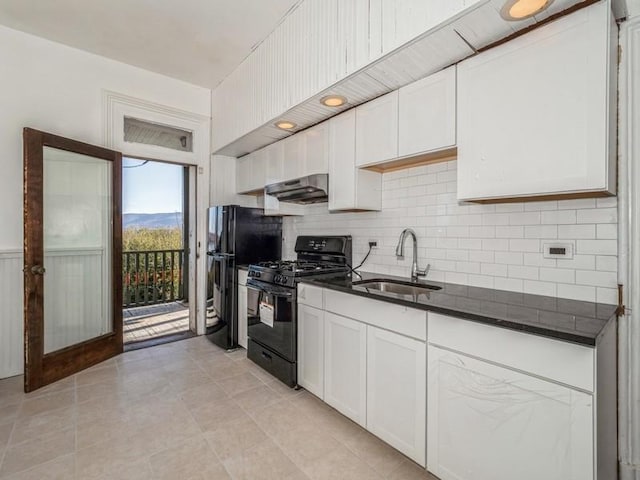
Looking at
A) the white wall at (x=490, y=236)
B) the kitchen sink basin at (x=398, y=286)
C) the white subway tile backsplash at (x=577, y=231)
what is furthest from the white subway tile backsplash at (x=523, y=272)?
the kitchen sink basin at (x=398, y=286)

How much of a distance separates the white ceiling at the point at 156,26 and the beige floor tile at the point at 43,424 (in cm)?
316

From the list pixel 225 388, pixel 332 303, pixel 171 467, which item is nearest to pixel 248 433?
pixel 171 467

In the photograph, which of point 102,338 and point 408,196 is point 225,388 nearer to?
point 102,338

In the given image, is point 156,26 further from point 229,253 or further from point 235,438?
point 235,438

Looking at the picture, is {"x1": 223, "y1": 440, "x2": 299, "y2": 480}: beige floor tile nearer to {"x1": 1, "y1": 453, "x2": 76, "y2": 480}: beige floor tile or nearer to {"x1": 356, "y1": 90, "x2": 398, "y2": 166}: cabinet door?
{"x1": 1, "y1": 453, "x2": 76, "y2": 480}: beige floor tile

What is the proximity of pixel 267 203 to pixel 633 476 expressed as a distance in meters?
3.29

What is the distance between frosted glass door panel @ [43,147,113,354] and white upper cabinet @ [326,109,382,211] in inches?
94.5

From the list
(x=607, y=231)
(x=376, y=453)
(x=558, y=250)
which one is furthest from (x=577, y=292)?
(x=376, y=453)

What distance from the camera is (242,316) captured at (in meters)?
3.48

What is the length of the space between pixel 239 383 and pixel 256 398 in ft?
1.02

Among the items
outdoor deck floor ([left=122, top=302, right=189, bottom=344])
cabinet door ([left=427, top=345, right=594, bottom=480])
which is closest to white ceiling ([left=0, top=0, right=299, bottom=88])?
cabinet door ([left=427, top=345, right=594, bottom=480])

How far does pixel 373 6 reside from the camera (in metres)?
1.93

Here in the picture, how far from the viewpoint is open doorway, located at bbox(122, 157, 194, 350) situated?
5164 mm

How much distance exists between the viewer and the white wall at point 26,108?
2867mm
